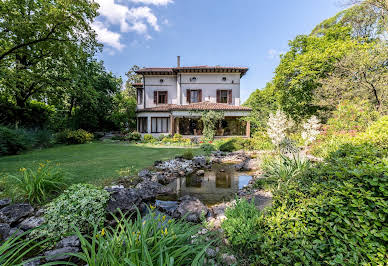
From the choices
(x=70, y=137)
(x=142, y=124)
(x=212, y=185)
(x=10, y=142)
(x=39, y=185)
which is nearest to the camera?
(x=39, y=185)

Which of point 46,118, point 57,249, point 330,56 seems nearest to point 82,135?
point 46,118

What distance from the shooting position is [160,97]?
21156 mm

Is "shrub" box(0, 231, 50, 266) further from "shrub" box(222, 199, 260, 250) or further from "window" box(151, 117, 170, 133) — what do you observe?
"window" box(151, 117, 170, 133)

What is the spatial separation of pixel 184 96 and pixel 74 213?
18.4 meters

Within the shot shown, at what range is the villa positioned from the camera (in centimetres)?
1922

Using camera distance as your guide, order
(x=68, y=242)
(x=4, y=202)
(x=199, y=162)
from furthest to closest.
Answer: (x=199, y=162) → (x=4, y=202) → (x=68, y=242)

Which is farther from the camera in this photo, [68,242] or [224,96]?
[224,96]

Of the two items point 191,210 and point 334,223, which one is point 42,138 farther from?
point 334,223

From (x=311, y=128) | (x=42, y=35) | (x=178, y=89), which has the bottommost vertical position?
(x=311, y=128)

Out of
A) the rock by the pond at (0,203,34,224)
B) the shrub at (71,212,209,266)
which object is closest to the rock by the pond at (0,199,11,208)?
the rock by the pond at (0,203,34,224)

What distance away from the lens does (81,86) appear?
11.7 metres

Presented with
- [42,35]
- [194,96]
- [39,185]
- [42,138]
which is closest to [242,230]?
[39,185]

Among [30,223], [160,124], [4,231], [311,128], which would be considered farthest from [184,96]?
[4,231]

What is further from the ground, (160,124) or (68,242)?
(160,124)
